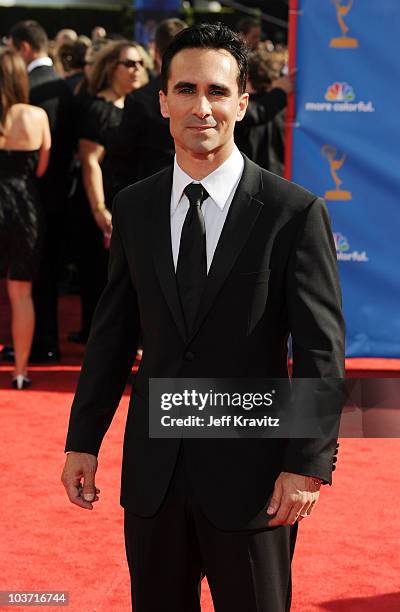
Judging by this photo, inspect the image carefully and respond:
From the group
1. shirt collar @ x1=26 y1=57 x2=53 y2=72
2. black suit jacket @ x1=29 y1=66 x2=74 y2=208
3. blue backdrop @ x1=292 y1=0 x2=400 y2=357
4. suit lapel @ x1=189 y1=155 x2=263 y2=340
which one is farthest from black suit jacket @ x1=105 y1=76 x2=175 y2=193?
suit lapel @ x1=189 y1=155 x2=263 y2=340

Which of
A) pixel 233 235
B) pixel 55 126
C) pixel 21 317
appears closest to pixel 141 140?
pixel 55 126

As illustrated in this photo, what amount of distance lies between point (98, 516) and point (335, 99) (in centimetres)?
316

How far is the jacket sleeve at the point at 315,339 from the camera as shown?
7.82ft

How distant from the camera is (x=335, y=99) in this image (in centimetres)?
677

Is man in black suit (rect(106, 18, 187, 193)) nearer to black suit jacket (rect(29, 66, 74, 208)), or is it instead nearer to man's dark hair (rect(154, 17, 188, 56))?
man's dark hair (rect(154, 17, 188, 56))

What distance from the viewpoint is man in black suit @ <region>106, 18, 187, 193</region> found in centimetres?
654

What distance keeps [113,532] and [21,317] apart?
2642 millimetres

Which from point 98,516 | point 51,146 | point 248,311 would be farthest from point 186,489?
point 51,146

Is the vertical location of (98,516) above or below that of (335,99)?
below

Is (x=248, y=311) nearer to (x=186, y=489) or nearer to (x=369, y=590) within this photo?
(x=186, y=489)

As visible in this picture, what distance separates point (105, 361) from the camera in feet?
8.62

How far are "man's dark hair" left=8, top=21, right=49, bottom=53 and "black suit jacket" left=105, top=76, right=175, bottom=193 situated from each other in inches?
57.4

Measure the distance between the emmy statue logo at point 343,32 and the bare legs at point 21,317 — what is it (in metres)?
2.32

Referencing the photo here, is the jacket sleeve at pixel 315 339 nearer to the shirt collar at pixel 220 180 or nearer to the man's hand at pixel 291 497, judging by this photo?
the man's hand at pixel 291 497
